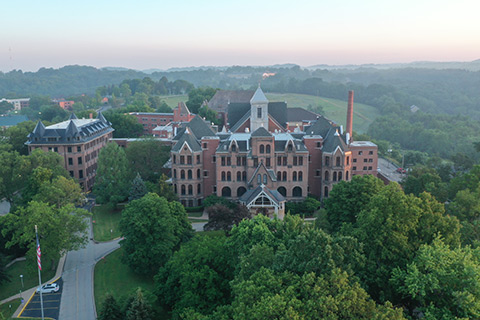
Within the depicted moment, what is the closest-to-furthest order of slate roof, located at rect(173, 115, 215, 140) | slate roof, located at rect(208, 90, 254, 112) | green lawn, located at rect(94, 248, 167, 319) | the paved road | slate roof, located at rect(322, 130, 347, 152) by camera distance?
the paved road → green lawn, located at rect(94, 248, 167, 319) → slate roof, located at rect(322, 130, 347, 152) → slate roof, located at rect(173, 115, 215, 140) → slate roof, located at rect(208, 90, 254, 112)

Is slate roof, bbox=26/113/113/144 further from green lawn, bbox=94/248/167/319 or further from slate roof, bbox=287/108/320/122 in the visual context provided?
slate roof, bbox=287/108/320/122

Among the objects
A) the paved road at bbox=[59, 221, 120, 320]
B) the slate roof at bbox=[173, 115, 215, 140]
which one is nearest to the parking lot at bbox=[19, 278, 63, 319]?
the paved road at bbox=[59, 221, 120, 320]

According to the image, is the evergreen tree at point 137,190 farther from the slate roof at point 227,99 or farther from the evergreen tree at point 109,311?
the slate roof at point 227,99

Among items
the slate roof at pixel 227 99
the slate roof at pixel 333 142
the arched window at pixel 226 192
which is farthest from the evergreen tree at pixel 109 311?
the slate roof at pixel 227 99

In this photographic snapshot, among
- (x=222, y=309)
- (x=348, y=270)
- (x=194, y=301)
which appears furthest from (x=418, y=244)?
(x=194, y=301)

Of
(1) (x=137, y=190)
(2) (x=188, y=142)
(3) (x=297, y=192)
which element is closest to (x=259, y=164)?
(3) (x=297, y=192)

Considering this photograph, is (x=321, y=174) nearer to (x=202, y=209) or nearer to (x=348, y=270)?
(x=202, y=209)

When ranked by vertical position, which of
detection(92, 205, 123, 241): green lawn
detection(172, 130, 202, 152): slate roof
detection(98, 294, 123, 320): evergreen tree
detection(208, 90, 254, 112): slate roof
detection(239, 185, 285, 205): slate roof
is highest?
detection(208, 90, 254, 112): slate roof
